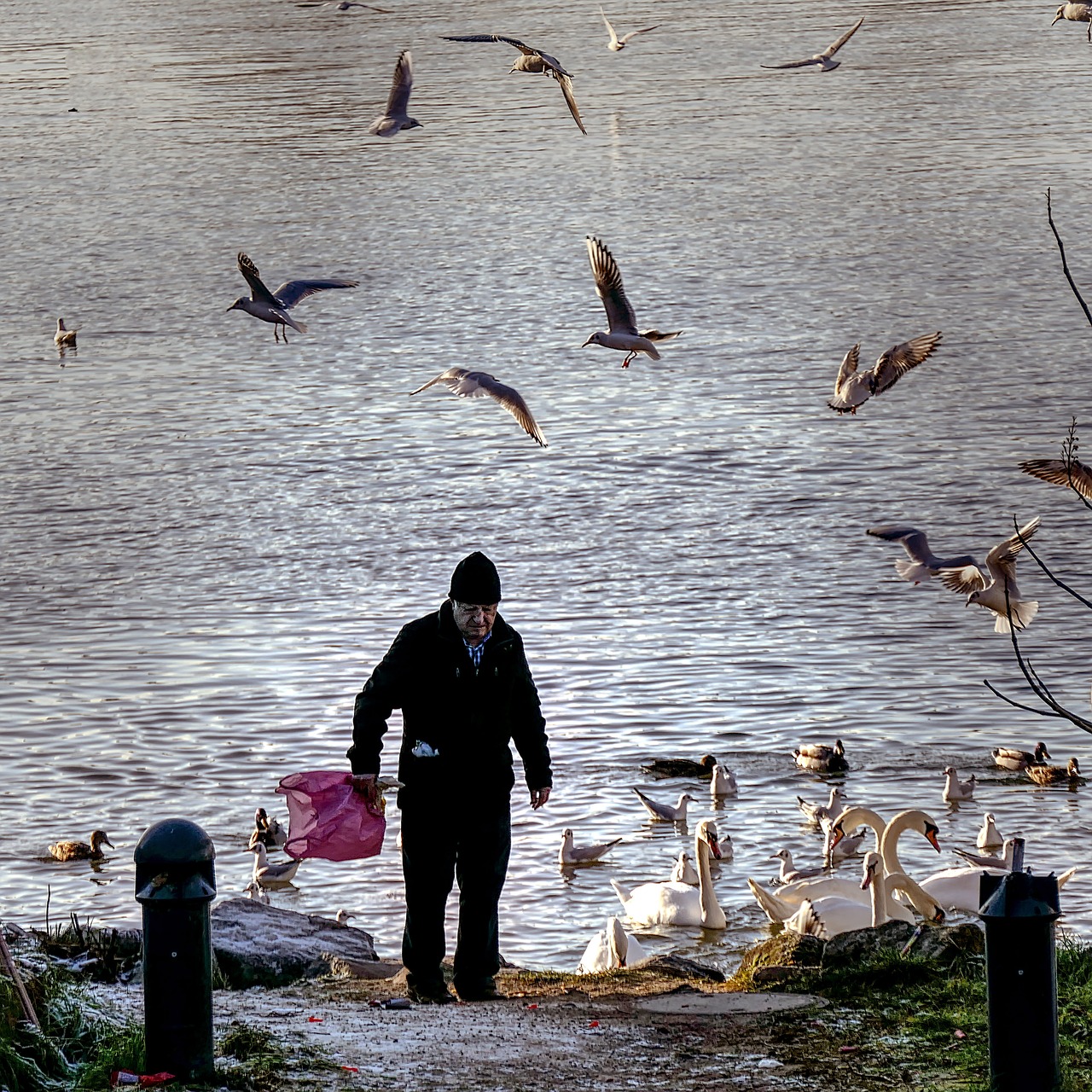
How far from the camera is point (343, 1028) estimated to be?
7.40 m

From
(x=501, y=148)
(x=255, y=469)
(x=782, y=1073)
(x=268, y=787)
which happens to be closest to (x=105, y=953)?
(x=782, y=1073)

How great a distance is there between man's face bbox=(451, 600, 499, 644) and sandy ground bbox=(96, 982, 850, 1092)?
1343mm

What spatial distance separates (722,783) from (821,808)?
645 millimetres

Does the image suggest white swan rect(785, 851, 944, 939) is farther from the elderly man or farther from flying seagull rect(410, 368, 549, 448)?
flying seagull rect(410, 368, 549, 448)

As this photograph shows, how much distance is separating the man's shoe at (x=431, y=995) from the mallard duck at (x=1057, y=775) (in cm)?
631

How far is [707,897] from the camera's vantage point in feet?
38.3

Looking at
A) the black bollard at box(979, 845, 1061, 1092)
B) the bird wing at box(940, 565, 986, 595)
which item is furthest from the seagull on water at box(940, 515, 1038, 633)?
the black bollard at box(979, 845, 1061, 1092)

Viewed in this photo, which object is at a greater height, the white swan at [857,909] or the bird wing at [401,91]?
the bird wing at [401,91]

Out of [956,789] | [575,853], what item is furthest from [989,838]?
[575,853]

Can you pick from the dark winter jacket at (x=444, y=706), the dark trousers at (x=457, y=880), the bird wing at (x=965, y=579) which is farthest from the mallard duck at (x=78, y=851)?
the bird wing at (x=965, y=579)

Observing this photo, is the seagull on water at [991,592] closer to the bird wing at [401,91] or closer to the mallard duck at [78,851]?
the mallard duck at [78,851]

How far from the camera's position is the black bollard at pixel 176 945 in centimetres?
632

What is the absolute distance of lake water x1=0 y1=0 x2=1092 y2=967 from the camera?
13672 millimetres

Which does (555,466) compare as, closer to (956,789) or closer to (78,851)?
(956,789)
